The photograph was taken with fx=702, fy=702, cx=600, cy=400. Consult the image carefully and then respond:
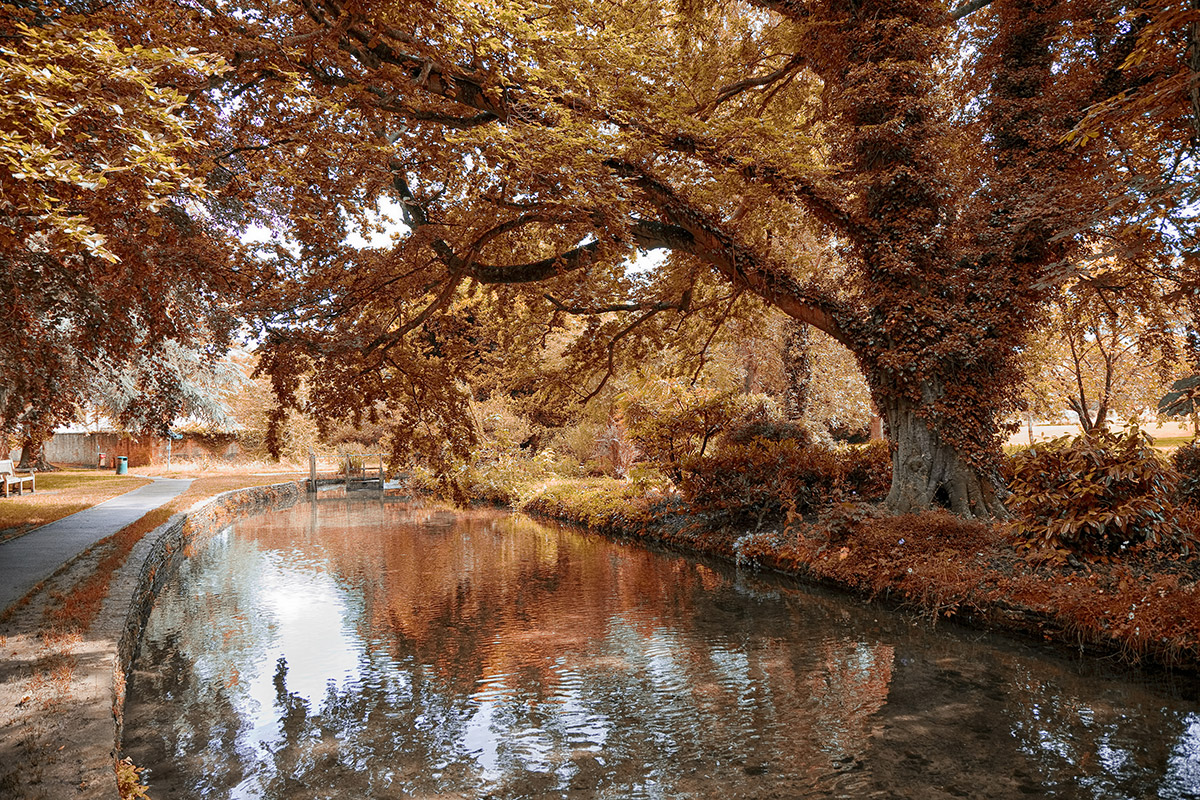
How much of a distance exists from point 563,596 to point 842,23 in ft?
30.9

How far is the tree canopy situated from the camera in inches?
270

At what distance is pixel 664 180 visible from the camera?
10055 millimetres

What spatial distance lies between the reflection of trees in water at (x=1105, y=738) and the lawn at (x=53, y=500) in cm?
1238

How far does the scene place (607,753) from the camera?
4586 mm

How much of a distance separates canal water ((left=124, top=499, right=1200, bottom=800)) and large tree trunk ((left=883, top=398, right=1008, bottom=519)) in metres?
2.45

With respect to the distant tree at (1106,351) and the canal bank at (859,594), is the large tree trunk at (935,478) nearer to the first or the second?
the canal bank at (859,594)

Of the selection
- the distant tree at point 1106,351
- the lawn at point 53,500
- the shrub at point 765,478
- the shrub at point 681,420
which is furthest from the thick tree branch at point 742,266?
the lawn at point 53,500

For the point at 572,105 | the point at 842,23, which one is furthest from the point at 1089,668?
the point at 842,23

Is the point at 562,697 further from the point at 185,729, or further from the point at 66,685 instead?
the point at 66,685

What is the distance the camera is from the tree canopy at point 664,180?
6852mm

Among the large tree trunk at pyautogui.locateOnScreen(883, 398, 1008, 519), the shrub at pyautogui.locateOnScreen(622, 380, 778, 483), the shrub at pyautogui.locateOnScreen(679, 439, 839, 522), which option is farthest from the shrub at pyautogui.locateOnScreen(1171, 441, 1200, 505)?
the shrub at pyautogui.locateOnScreen(622, 380, 778, 483)

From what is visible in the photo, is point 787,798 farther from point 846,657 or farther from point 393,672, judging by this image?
point 393,672

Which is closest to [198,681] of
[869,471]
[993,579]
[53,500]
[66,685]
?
[66,685]

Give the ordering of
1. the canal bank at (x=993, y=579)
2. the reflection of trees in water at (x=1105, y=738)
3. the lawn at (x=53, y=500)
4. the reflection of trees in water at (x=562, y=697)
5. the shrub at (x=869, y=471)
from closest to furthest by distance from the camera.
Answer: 1. the reflection of trees in water at (x=1105, y=738)
2. the reflection of trees in water at (x=562, y=697)
3. the canal bank at (x=993, y=579)
4. the lawn at (x=53, y=500)
5. the shrub at (x=869, y=471)
